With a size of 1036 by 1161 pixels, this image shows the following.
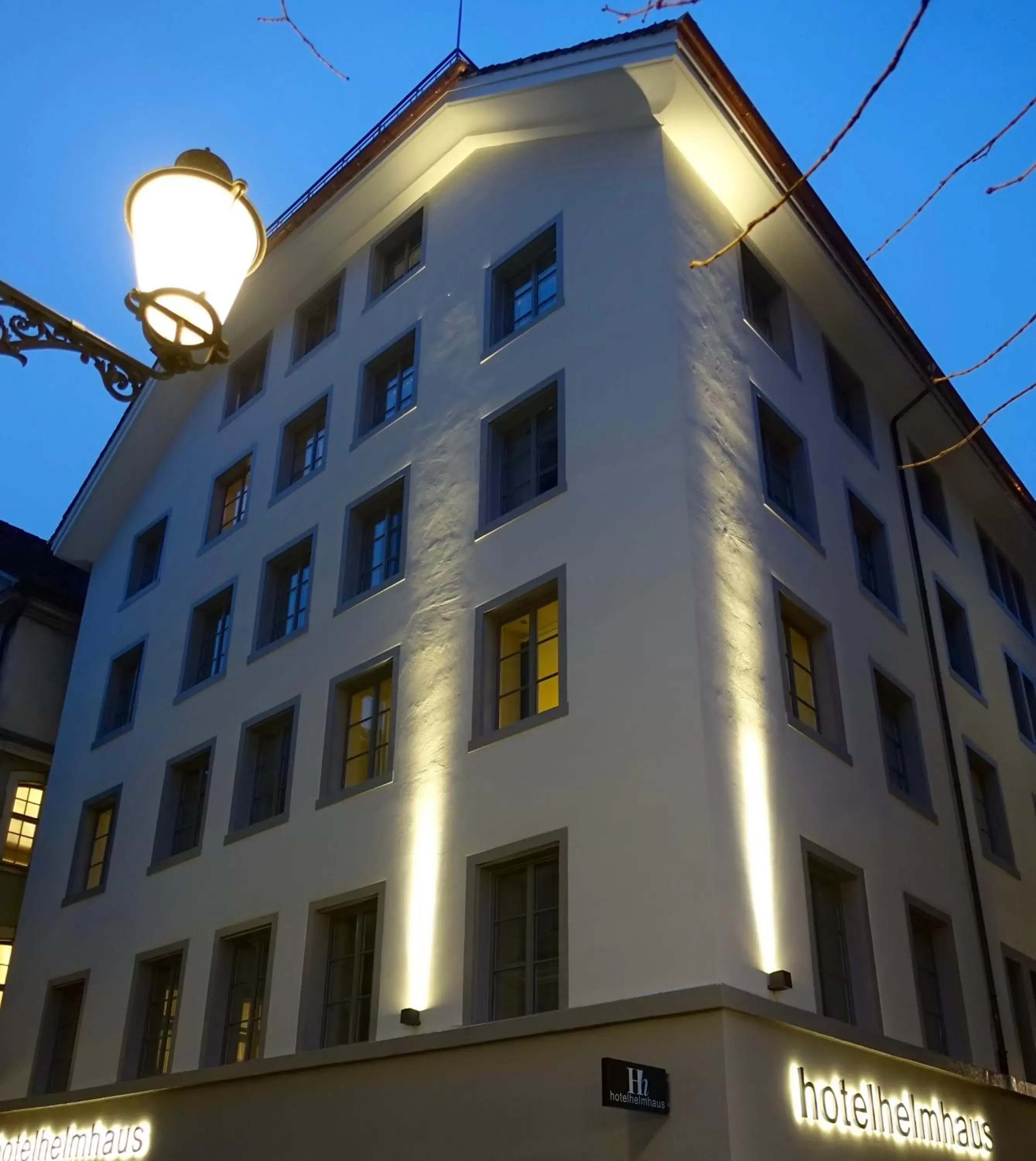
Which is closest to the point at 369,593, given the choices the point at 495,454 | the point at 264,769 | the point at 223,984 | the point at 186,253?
the point at 495,454

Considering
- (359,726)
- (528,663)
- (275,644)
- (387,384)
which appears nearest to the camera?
(528,663)

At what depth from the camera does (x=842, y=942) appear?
1288 centimetres

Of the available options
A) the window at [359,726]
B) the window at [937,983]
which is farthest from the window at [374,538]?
the window at [937,983]

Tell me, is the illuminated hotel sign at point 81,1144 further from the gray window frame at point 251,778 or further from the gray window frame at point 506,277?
the gray window frame at point 506,277

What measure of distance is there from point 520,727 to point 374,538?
18.0 ft

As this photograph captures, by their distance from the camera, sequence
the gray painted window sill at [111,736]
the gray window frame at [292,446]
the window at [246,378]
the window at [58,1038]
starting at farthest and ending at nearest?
the window at [246,378]
the gray painted window sill at [111,736]
the gray window frame at [292,446]
the window at [58,1038]

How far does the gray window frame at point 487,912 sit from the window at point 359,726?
262cm

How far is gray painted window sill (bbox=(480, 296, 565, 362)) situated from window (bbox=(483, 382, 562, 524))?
1189 mm

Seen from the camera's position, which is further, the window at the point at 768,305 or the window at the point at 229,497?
the window at the point at 229,497

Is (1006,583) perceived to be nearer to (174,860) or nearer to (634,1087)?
(174,860)

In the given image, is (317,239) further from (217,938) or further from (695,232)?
(217,938)

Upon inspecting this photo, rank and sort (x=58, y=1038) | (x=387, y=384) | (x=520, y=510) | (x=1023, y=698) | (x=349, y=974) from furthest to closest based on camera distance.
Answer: (x=1023, y=698) → (x=387, y=384) → (x=58, y=1038) → (x=520, y=510) → (x=349, y=974)

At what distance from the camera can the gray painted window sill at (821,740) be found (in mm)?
13141

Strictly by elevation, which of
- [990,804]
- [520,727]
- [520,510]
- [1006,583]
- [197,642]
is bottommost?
[520,727]
